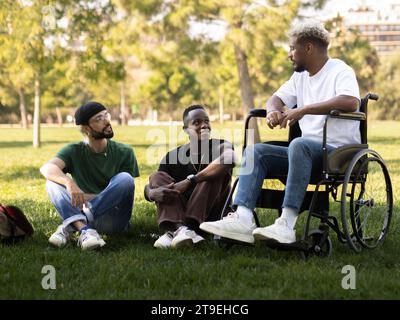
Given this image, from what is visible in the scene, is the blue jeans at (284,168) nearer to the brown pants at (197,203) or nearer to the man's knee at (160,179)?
the brown pants at (197,203)

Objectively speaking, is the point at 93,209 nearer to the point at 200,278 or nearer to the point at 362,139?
the point at 200,278

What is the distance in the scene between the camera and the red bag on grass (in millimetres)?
4359

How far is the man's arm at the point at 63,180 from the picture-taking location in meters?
4.22

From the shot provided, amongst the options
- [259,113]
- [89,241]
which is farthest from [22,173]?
[259,113]

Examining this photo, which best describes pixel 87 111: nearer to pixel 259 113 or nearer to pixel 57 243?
pixel 57 243

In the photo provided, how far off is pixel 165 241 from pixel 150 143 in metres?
17.1

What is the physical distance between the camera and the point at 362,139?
13.9 feet

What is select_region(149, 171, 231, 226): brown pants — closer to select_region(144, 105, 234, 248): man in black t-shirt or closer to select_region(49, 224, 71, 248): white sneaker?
select_region(144, 105, 234, 248): man in black t-shirt

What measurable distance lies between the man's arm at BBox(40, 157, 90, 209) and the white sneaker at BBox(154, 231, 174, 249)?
55 centimetres

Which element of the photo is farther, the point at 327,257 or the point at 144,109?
the point at 144,109

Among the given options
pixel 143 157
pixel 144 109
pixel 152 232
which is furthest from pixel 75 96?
pixel 152 232

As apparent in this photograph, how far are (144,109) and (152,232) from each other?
64525 mm

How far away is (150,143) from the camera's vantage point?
2123cm
